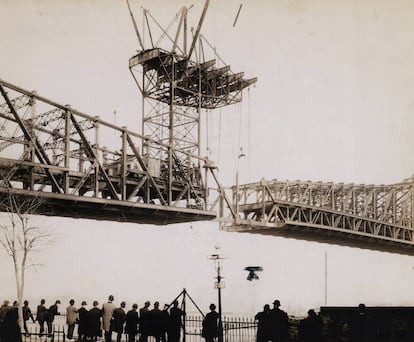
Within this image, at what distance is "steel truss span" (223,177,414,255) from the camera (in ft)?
139

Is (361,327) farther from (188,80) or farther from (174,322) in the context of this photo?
(188,80)

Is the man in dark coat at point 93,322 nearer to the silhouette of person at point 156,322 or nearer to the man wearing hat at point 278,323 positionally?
the silhouette of person at point 156,322

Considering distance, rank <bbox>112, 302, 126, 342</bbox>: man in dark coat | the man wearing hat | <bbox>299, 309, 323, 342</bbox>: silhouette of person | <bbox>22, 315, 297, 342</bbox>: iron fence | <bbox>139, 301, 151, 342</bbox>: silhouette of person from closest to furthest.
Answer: <bbox>299, 309, 323, 342</bbox>: silhouette of person < the man wearing hat < <bbox>139, 301, 151, 342</bbox>: silhouette of person < <bbox>112, 302, 126, 342</bbox>: man in dark coat < <bbox>22, 315, 297, 342</bbox>: iron fence

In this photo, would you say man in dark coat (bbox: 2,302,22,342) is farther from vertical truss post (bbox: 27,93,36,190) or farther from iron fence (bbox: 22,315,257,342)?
vertical truss post (bbox: 27,93,36,190)

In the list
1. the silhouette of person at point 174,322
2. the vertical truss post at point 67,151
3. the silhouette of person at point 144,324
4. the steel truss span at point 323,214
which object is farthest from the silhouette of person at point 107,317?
the steel truss span at point 323,214

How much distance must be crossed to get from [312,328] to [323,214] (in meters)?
38.4

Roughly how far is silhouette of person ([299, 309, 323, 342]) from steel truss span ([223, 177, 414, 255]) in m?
19.3

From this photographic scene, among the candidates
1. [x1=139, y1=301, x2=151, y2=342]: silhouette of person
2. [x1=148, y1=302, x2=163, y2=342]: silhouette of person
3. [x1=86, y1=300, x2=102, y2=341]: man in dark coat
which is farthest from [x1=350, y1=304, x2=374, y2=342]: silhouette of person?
[x1=86, y1=300, x2=102, y2=341]: man in dark coat

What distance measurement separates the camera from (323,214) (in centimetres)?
5188

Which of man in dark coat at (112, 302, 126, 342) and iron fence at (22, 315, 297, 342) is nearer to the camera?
man in dark coat at (112, 302, 126, 342)

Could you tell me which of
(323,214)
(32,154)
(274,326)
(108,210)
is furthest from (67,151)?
(323,214)

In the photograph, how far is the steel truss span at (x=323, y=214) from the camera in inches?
1662

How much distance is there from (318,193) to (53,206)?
120 feet

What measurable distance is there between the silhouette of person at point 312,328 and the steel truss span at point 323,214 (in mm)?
19332
